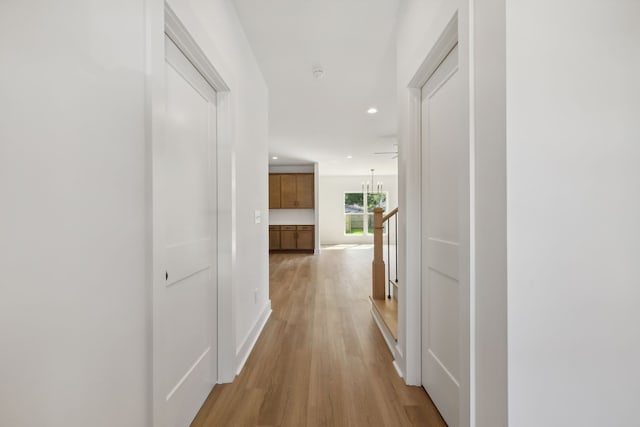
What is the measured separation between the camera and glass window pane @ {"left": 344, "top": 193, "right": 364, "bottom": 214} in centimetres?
1073

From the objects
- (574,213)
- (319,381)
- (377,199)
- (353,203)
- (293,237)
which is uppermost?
(377,199)

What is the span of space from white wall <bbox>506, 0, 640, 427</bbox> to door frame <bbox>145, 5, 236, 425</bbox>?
122 centimetres

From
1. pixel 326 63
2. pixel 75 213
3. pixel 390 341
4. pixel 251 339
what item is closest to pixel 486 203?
pixel 75 213

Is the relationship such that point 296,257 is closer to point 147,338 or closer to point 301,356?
point 301,356

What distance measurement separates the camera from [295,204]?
27.1 ft

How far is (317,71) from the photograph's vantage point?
2.88 meters

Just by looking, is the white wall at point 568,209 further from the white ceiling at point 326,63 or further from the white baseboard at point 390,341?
the white ceiling at point 326,63

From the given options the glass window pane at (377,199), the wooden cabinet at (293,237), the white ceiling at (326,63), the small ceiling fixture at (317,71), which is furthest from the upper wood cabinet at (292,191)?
the small ceiling fixture at (317,71)

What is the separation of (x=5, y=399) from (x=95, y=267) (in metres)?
0.32

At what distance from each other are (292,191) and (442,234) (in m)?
6.93

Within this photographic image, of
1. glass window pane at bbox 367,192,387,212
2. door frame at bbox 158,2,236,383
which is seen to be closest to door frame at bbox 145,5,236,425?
door frame at bbox 158,2,236,383

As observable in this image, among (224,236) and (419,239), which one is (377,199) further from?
(224,236)

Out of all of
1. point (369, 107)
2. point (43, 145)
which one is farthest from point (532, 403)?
point (369, 107)

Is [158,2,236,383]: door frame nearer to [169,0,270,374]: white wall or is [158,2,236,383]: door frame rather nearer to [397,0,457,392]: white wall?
[169,0,270,374]: white wall
